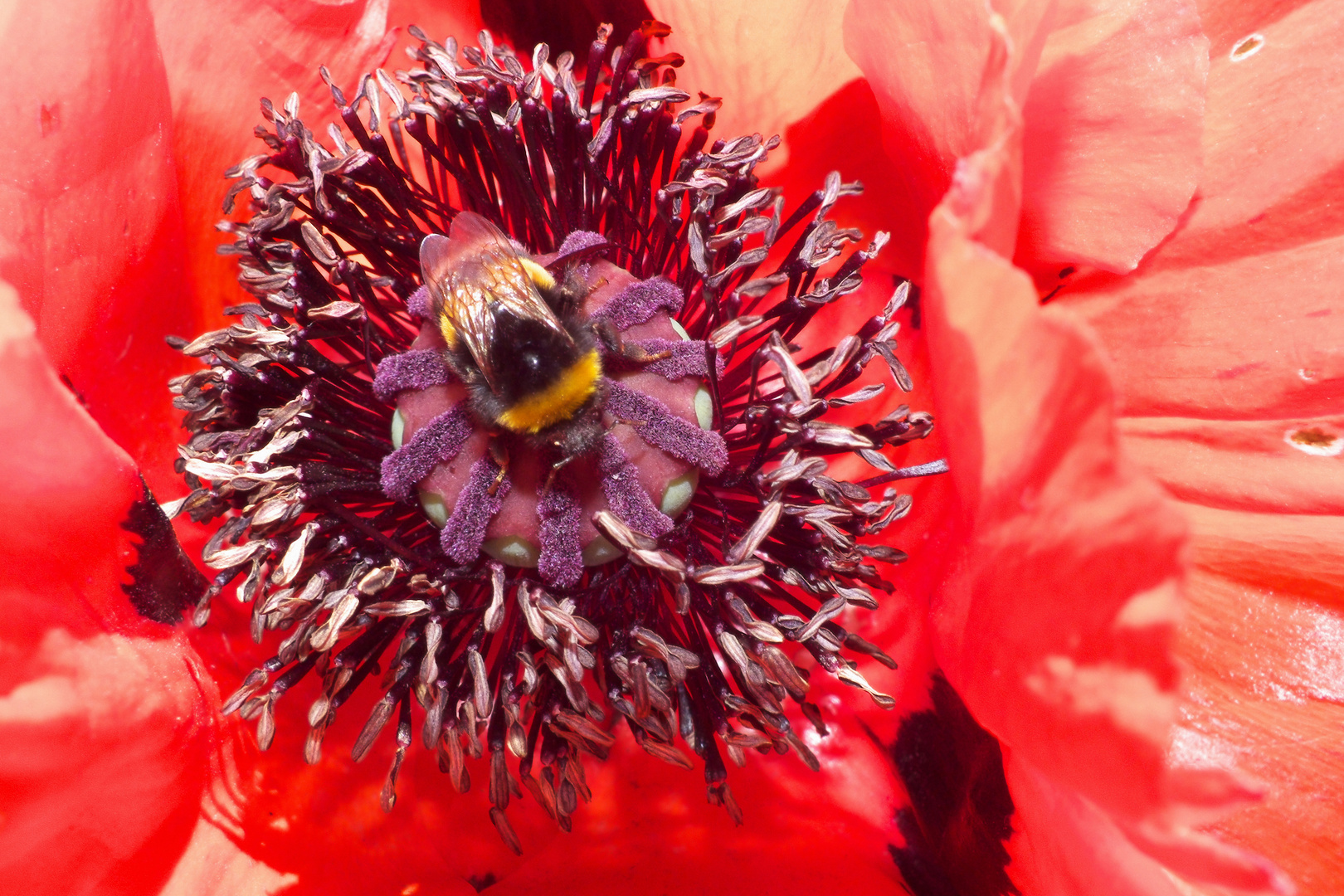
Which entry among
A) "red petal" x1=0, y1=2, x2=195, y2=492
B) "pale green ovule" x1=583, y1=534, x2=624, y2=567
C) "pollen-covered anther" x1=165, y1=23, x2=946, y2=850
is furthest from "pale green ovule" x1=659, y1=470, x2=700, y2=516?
"red petal" x1=0, y1=2, x2=195, y2=492

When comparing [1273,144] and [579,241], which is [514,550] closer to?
[579,241]

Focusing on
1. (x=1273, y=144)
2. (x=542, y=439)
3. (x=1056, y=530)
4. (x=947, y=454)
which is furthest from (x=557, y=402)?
(x=1273, y=144)

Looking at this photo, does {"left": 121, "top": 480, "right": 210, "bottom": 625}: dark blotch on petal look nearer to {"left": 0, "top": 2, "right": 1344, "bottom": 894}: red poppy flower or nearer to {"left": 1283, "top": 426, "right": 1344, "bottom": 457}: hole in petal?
{"left": 0, "top": 2, "right": 1344, "bottom": 894}: red poppy flower

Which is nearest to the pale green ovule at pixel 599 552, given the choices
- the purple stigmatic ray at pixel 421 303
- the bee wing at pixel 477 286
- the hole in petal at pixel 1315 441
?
the bee wing at pixel 477 286

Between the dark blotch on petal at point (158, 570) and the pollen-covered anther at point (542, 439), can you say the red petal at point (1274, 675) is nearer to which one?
the pollen-covered anther at point (542, 439)

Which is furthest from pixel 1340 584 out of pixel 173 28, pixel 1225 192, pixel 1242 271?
pixel 173 28

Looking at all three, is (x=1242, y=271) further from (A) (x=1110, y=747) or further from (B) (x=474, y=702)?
(B) (x=474, y=702)
